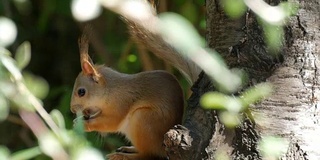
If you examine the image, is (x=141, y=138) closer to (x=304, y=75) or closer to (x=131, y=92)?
(x=131, y=92)

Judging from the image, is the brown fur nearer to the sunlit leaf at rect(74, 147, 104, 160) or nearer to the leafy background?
the leafy background

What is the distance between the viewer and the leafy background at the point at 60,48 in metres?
2.22

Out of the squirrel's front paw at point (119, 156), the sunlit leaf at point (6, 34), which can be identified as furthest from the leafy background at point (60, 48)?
the sunlit leaf at point (6, 34)

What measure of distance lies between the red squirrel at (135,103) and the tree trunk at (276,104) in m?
0.20

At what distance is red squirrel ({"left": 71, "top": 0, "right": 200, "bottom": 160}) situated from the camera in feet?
4.40

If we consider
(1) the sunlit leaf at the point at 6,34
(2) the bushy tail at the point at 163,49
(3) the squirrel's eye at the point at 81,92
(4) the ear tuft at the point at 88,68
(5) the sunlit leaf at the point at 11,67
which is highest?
(2) the bushy tail at the point at 163,49

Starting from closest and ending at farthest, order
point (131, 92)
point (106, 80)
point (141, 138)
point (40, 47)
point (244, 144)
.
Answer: point (244, 144)
point (141, 138)
point (131, 92)
point (106, 80)
point (40, 47)

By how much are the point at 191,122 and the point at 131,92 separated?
0.31 metres

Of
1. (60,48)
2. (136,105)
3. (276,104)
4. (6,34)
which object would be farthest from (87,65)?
(60,48)

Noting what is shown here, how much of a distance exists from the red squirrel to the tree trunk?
200mm

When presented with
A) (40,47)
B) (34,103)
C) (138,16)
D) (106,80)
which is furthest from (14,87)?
(40,47)

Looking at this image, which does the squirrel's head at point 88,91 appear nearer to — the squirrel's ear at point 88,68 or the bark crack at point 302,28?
the squirrel's ear at point 88,68

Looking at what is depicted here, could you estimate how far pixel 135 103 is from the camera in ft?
4.68

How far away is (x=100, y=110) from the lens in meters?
1.54
